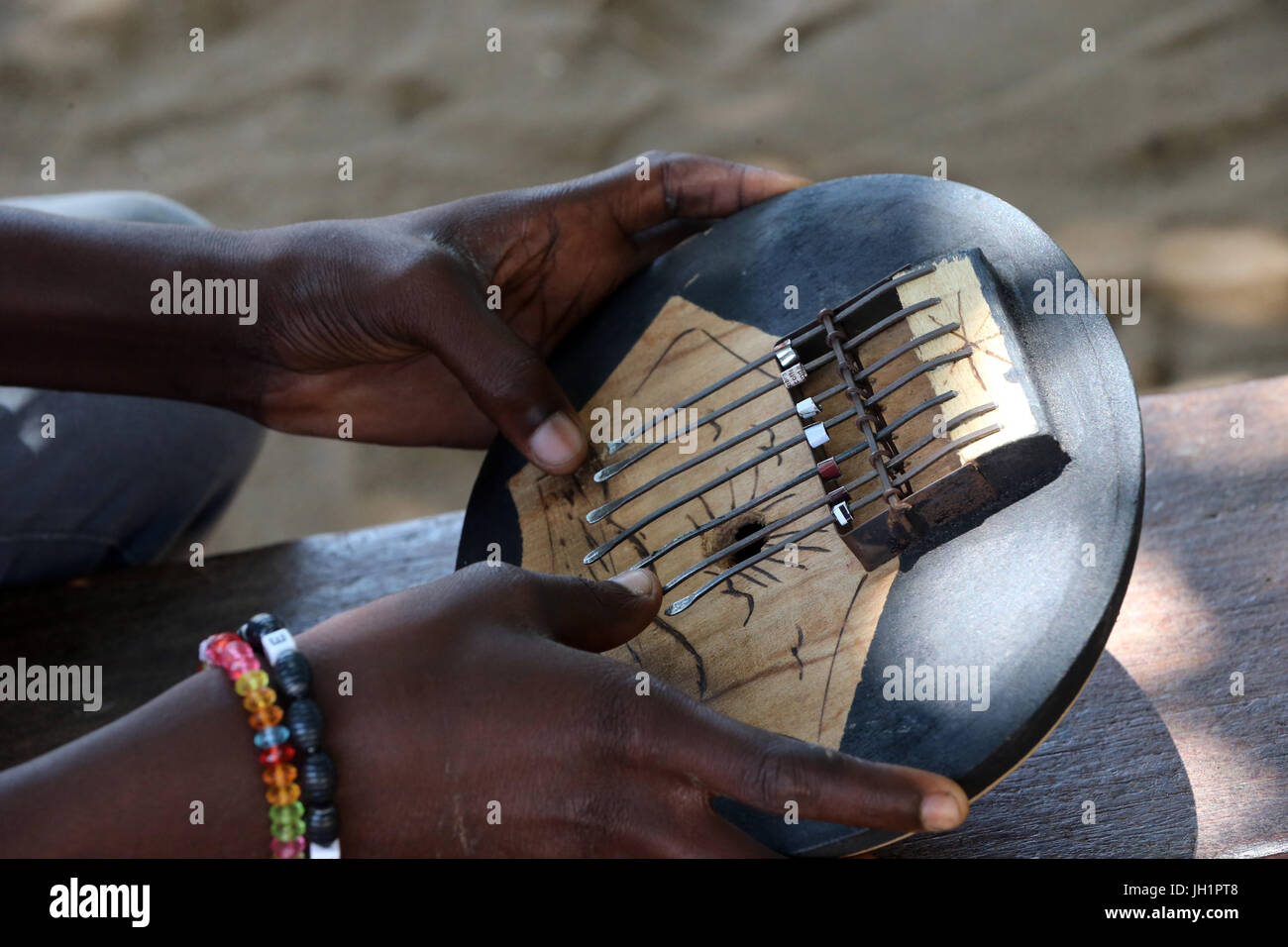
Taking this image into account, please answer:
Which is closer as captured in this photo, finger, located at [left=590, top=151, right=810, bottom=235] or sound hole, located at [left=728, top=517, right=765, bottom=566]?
sound hole, located at [left=728, top=517, right=765, bottom=566]

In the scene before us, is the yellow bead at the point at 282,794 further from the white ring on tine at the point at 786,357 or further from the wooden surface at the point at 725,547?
the white ring on tine at the point at 786,357

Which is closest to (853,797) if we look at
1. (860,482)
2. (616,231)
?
(860,482)

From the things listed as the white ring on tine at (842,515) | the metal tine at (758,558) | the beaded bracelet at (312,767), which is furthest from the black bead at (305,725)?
the white ring on tine at (842,515)

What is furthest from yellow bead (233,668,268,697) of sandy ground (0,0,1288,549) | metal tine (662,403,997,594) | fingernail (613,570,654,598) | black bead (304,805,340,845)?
sandy ground (0,0,1288,549)

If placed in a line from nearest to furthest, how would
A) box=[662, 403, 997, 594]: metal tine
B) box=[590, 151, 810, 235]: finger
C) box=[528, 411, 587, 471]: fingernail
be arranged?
box=[662, 403, 997, 594]: metal tine, box=[528, 411, 587, 471]: fingernail, box=[590, 151, 810, 235]: finger

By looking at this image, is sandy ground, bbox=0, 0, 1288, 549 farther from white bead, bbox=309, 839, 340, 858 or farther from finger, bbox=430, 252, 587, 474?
white bead, bbox=309, 839, 340, 858

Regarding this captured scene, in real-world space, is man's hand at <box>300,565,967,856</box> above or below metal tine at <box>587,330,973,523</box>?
below

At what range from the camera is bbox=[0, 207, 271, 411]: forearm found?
138 cm

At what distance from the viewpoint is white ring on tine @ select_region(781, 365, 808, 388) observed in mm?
1212

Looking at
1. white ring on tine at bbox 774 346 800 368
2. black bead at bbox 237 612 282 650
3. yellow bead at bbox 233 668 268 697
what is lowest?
yellow bead at bbox 233 668 268 697

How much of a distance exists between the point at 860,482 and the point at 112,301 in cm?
92

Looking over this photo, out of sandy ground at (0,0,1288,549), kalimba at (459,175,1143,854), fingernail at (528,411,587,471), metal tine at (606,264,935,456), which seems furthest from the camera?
sandy ground at (0,0,1288,549)

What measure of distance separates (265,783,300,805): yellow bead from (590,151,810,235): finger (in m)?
0.87
